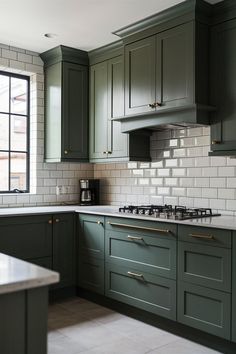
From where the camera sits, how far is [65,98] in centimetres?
423

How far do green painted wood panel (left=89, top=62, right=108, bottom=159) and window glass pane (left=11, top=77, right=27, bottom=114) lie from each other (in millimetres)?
790

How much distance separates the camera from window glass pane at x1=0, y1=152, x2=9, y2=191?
4250 millimetres

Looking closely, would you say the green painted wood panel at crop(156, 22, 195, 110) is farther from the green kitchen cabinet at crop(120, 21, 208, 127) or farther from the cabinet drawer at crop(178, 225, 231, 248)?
the cabinet drawer at crop(178, 225, 231, 248)

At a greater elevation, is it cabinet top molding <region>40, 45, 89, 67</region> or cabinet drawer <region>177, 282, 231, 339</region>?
cabinet top molding <region>40, 45, 89, 67</region>

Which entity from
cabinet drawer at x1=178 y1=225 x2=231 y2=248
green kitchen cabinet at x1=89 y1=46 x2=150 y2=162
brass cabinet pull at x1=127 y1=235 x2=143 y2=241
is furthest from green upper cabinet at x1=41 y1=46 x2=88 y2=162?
cabinet drawer at x1=178 y1=225 x2=231 y2=248

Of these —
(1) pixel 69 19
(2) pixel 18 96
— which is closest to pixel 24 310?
(1) pixel 69 19

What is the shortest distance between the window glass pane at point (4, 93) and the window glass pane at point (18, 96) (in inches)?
2.4

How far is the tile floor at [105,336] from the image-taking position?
2.76 meters

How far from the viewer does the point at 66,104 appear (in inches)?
167

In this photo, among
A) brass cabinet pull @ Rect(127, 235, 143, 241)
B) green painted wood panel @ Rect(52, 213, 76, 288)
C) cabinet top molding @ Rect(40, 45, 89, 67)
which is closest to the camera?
brass cabinet pull @ Rect(127, 235, 143, 241)

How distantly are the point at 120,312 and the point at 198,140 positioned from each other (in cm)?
172

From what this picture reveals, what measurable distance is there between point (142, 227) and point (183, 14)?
1.77 meters

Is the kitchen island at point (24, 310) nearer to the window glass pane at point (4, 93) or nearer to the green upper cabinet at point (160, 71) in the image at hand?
the green upper cabinet at point (160, 71)

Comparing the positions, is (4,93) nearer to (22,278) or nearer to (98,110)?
(98,110)
